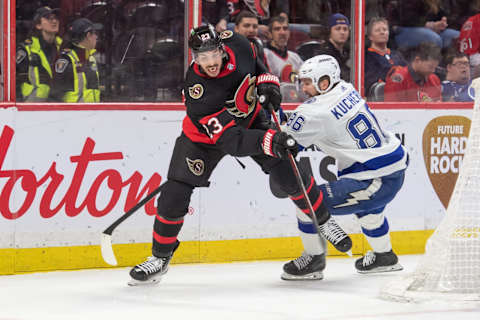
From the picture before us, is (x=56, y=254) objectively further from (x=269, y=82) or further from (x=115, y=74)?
(x=269, y=82)

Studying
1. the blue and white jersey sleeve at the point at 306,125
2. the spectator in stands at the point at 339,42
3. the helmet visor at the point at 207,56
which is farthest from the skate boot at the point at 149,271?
the spectator in stands at the point at 339,42

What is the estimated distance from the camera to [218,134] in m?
4.12

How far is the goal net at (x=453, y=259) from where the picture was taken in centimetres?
399

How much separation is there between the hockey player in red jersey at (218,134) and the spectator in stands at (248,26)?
0.94 metres

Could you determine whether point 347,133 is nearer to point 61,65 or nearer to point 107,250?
point 107,250

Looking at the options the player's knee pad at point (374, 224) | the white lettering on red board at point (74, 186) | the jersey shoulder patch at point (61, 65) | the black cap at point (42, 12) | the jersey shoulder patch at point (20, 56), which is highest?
the black cap at point (42, 12)

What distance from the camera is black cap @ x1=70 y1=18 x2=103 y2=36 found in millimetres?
4977

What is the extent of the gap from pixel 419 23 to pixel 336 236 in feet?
6.81

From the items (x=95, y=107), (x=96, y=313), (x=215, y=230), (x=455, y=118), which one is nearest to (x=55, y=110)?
(x=95, y=107)

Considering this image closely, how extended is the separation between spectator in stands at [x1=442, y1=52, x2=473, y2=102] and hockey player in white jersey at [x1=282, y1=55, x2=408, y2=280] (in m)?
1.37

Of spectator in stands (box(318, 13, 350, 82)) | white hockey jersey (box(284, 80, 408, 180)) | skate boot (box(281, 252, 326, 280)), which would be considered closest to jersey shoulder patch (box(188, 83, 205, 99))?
white hockey jersey (box(284, 80, 408, 180))

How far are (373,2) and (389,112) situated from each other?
0.71 m

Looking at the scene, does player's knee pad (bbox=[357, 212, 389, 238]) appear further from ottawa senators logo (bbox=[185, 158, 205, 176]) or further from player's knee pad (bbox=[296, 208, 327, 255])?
ottawa senators logo (bbox=[185, 158, 205, 176])

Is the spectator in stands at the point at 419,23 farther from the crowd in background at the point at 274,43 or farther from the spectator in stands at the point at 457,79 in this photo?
the spectator in stands at the point at 457,79
